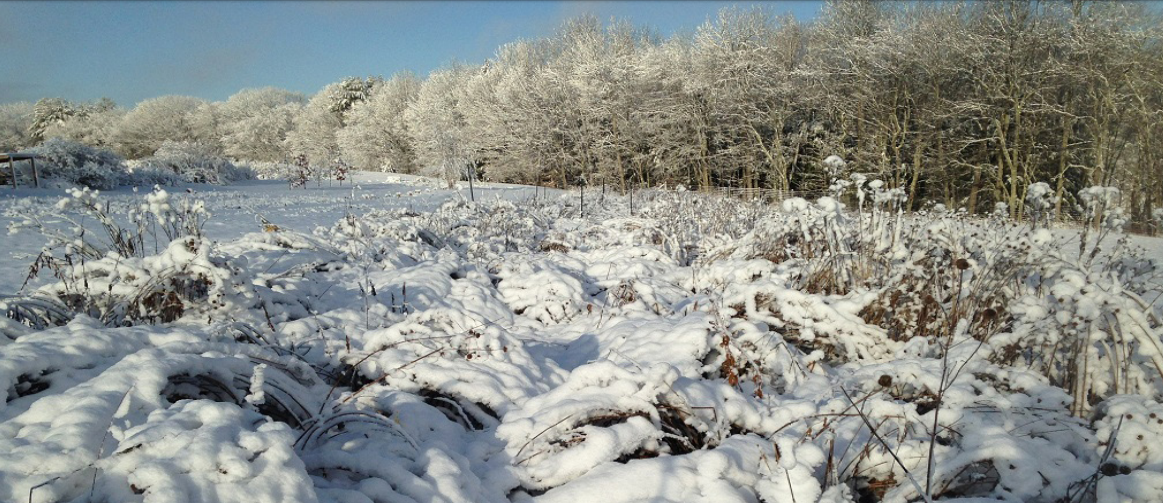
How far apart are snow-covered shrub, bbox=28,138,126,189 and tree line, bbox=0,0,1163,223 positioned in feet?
35.0

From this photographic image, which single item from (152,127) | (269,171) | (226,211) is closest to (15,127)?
(152,127)

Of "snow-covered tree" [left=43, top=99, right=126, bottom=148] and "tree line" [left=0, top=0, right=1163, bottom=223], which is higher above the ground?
"snow-covered tree" [left=43, top=99, right=126, bottom=148]

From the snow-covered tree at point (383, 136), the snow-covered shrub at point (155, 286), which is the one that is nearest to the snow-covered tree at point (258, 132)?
the snow-covered tree at point (383, 136)

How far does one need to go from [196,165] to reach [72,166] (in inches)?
295

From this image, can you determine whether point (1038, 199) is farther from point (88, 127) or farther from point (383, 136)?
point (88, 127)

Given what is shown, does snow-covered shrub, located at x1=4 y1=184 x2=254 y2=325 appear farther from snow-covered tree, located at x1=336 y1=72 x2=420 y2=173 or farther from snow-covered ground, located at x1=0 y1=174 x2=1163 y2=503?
snow-covered tree, located at x1=336 y1=72 x2=420 y2=173

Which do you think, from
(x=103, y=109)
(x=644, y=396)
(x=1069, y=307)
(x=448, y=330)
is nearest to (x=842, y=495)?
(x=644, y=396)

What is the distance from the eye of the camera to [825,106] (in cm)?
2014

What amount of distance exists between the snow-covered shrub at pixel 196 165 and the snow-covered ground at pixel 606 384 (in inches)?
633

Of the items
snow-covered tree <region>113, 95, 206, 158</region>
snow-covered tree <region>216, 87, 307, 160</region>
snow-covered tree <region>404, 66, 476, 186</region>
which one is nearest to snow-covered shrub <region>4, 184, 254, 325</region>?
snow-covered tree <region>404, 66, 476, 186</region>

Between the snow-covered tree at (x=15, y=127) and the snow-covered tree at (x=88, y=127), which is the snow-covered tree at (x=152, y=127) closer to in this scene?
the snow-covered tree at (x=88, y=127)

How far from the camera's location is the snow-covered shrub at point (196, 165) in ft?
61.0

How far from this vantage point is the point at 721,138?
914 inches

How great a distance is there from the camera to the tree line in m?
14.7
